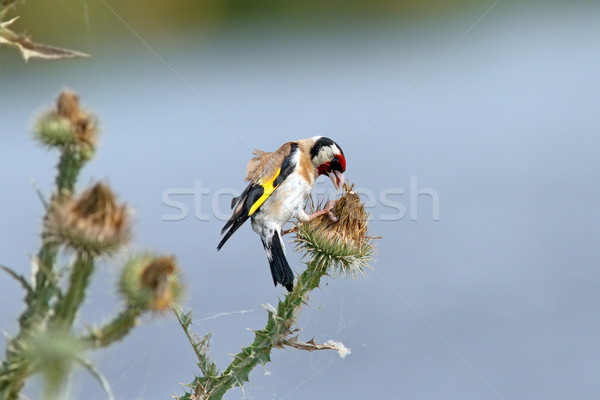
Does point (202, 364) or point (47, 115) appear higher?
point (47, 115)

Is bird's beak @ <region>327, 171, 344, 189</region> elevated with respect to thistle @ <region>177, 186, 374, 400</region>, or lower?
elevated

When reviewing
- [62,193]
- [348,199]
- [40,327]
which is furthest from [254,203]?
[40,327]

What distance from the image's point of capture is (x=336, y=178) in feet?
14.8

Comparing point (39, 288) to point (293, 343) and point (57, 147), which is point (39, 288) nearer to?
point (57, 147)

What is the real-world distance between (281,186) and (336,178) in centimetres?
37

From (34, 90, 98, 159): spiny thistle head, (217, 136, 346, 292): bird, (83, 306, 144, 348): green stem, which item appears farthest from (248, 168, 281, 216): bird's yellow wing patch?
(83, 306, 144, 348): green stem

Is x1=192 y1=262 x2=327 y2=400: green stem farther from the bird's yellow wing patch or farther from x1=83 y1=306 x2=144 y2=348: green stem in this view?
x1=83 y1=306 x2=144 y2=348: green stem

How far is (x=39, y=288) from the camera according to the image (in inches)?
78.4

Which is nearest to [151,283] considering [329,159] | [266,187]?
[266,187]

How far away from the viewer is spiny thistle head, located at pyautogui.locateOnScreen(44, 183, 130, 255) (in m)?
1.90

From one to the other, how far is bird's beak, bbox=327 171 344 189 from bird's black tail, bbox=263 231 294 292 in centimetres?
44

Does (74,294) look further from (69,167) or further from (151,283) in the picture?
(69,167)

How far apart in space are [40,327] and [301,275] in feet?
6.36

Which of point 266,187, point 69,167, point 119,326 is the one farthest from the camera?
point 266,187
